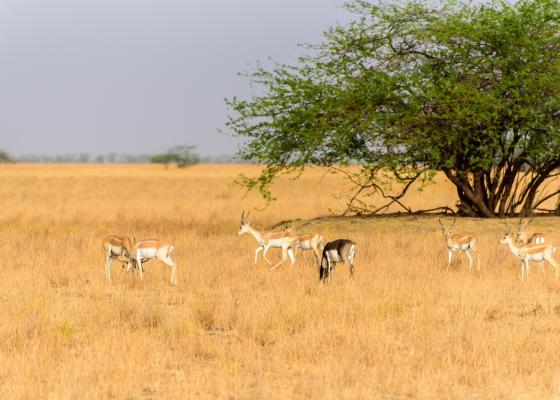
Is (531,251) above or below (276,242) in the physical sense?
above

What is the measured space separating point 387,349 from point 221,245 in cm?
1107

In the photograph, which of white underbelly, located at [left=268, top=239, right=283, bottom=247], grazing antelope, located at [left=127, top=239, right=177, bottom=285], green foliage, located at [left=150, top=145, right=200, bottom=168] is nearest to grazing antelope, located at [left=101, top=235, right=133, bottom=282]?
grazing antelope, located at [left=127, top=239, right=177, bottom=285]

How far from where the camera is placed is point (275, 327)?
10562mm

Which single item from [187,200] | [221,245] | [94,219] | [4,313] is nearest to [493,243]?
[221,245]

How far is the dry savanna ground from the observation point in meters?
8.06

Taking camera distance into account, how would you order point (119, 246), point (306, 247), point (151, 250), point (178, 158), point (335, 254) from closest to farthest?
point (151, 250) < point (335, 254) < point (119, 246) < point (306, 247) < point (178, 158)

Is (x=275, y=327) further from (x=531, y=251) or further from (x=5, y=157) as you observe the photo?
(x=5, y=157)

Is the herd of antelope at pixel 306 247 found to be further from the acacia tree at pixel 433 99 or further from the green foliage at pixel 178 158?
the green foliage at pixel 178 158

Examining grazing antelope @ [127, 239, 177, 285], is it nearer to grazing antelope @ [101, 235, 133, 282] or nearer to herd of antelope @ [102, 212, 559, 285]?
herd of antelope @ [102, 212, 559, 285]

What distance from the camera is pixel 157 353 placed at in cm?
906

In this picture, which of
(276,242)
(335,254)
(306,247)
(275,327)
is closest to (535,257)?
(335,254)

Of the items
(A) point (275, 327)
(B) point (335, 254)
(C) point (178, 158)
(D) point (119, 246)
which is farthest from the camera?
(C) point (178, 158)

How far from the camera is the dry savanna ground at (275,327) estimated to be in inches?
317

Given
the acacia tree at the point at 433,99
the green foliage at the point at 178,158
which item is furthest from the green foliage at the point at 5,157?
the acacia tree at the point at 433,99
